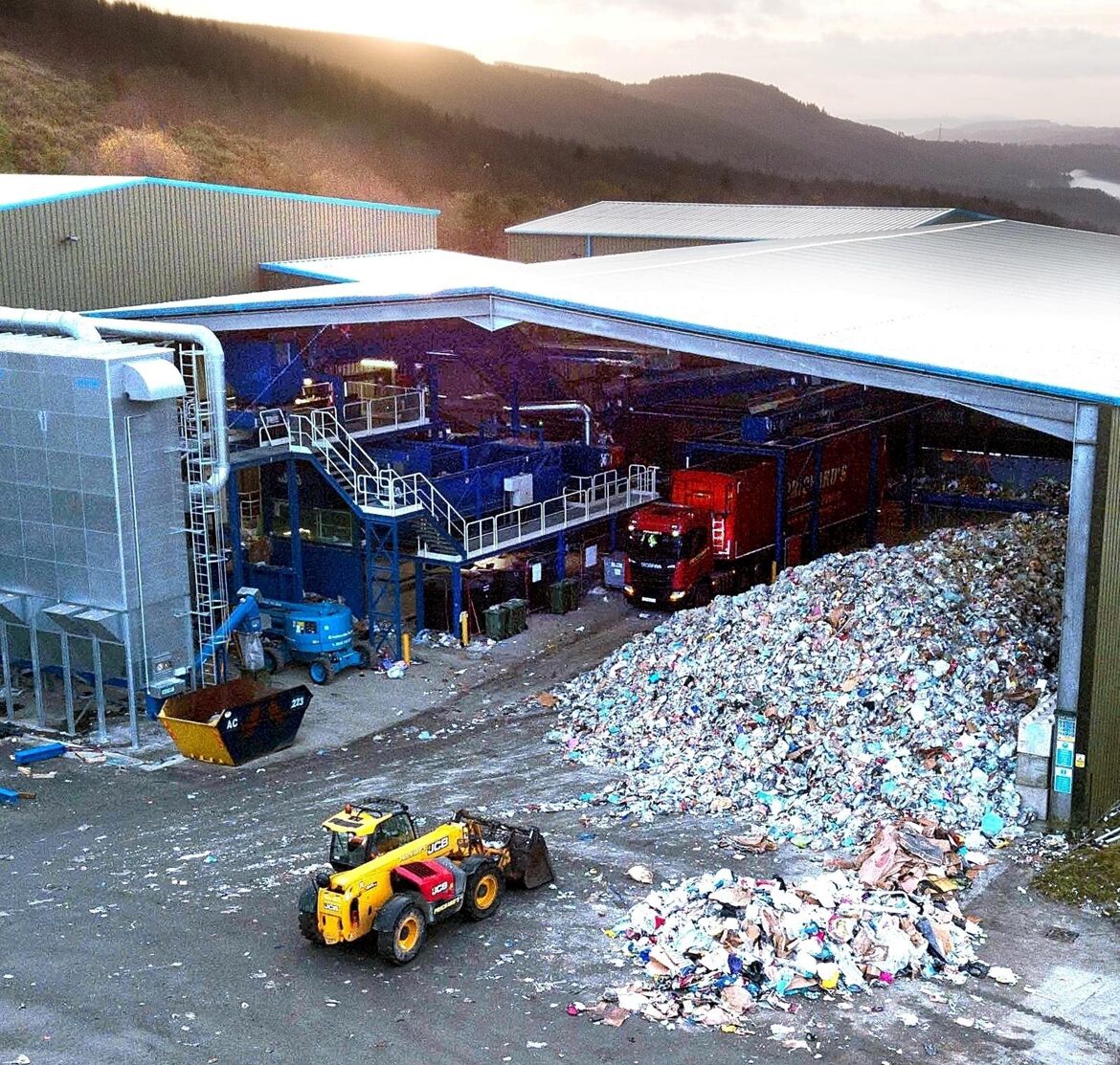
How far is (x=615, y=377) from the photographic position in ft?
131

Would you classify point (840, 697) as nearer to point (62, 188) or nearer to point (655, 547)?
point (655, 547)

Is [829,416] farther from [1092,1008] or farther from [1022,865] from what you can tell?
[1092,1008]

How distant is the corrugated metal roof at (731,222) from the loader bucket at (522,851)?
34.9m

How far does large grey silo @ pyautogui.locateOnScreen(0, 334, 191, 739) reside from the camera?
2358 centimetres

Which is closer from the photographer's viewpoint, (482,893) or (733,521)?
(482,893)

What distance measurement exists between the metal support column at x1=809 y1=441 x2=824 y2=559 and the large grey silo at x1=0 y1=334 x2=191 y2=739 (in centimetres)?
1796

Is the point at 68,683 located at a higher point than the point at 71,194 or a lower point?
lower

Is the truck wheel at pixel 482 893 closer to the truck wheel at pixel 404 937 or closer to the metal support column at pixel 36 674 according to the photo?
the truck wheel at pixel 404 937

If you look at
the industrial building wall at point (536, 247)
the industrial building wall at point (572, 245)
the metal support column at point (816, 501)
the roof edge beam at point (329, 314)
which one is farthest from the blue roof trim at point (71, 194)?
the industrial building wall at point (536, 247)

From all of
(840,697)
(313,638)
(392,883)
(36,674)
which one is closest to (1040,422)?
(840,697)

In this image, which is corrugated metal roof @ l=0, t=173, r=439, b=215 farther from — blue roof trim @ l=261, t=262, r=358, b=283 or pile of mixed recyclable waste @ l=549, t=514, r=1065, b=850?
pile of mixed recyclable waste @ l=549, t=514, r=1065, b=850

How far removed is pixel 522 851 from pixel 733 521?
17728 millimetres

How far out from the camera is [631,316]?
24891 mm

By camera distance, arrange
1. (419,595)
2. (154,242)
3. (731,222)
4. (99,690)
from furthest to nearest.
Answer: (731,222) < (154,242) < (419,595) < (99,690)
